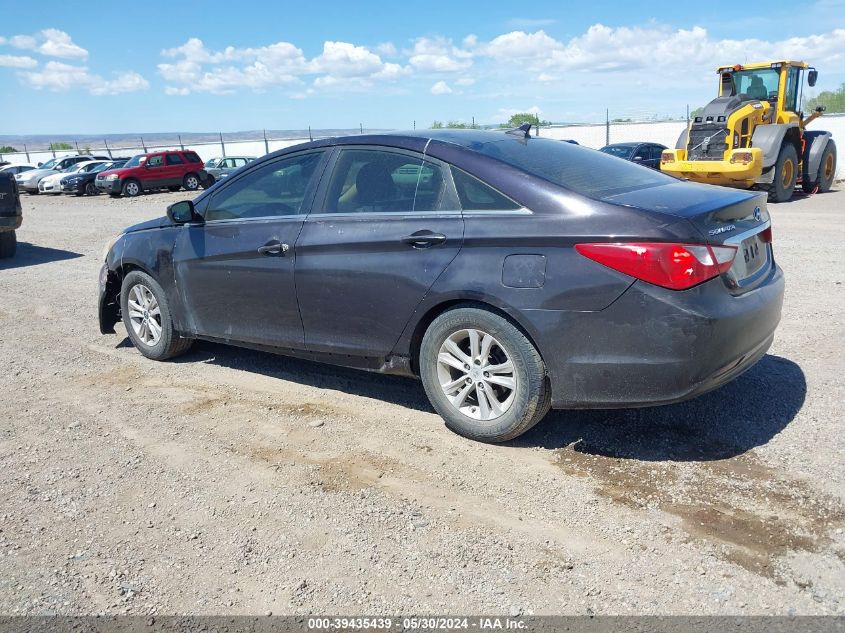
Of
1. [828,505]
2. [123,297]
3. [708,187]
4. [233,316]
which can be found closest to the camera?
[828,505]

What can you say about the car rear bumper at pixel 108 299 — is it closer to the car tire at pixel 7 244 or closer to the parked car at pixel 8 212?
the parked car at pixel 8 212

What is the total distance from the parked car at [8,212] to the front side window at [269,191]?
8519mm

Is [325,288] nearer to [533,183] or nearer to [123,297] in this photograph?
[533,183]

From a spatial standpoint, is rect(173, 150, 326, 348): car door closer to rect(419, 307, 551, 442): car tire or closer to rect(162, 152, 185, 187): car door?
rect(419, 307, 551, 442): car tire

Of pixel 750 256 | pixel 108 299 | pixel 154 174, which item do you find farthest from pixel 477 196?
pixel 154 174

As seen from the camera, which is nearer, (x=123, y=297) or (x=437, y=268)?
(x=437, y=268)

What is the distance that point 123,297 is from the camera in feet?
19.7

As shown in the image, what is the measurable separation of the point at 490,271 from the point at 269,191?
1930 millimetres

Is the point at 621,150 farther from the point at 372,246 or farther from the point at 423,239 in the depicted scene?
the point at 423,239

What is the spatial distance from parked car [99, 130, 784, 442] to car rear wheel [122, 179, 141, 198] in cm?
2400

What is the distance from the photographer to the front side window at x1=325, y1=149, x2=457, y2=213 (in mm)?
4207

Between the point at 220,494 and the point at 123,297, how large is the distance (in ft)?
9.56

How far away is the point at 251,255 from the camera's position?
493 cm

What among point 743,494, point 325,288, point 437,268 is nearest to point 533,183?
point 437,268
